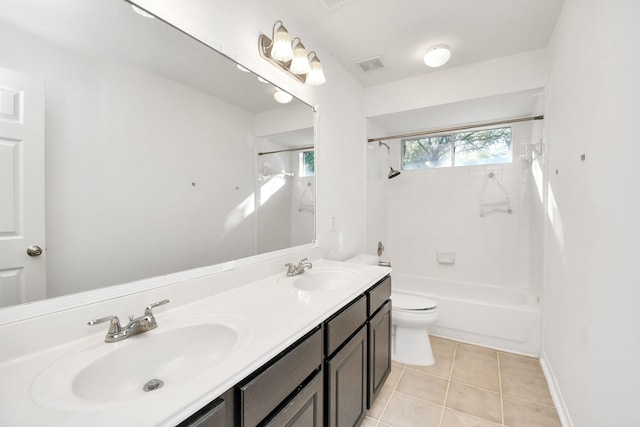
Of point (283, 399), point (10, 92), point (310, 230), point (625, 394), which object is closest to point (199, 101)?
point (10, 92)

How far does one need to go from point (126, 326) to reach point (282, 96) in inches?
56.9

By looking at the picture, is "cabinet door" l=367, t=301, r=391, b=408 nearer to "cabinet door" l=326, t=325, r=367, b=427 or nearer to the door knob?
"cabinet door" l=326, t=325, r=367, b=427

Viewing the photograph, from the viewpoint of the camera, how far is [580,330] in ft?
4.42

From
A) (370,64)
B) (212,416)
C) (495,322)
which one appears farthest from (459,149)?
(212,416)

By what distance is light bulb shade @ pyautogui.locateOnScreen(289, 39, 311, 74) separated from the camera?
165cm

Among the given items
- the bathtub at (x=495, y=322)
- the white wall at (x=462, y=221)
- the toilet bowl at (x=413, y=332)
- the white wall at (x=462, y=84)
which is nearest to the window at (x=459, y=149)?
the white wall at (x=462, y=221)

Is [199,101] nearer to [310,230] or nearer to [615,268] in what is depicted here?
[310,230]

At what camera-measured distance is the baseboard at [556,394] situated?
1.52 metres

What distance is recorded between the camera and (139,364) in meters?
0.83

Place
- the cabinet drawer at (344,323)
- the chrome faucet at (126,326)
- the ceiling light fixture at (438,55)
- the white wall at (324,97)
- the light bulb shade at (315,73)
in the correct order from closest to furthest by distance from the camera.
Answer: the chrome faucet at (126,326) < the cabinet drawer at (344,323) < the white wall at (324,97) < the light bulb shade at (315,73) < the ceiling light fixture at (438,55)

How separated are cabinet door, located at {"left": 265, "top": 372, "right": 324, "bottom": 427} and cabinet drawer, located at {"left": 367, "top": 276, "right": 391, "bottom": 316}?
0.55m

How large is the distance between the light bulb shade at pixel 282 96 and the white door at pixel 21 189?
3.60ft

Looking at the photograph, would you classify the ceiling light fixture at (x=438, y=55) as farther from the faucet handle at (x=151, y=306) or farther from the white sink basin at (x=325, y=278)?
the faucet handle at (x=151, y=306)

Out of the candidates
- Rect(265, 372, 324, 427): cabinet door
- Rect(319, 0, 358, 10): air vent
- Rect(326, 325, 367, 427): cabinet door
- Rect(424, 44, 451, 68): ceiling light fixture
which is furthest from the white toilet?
Rect(319, 0, 358, 10): air vent
